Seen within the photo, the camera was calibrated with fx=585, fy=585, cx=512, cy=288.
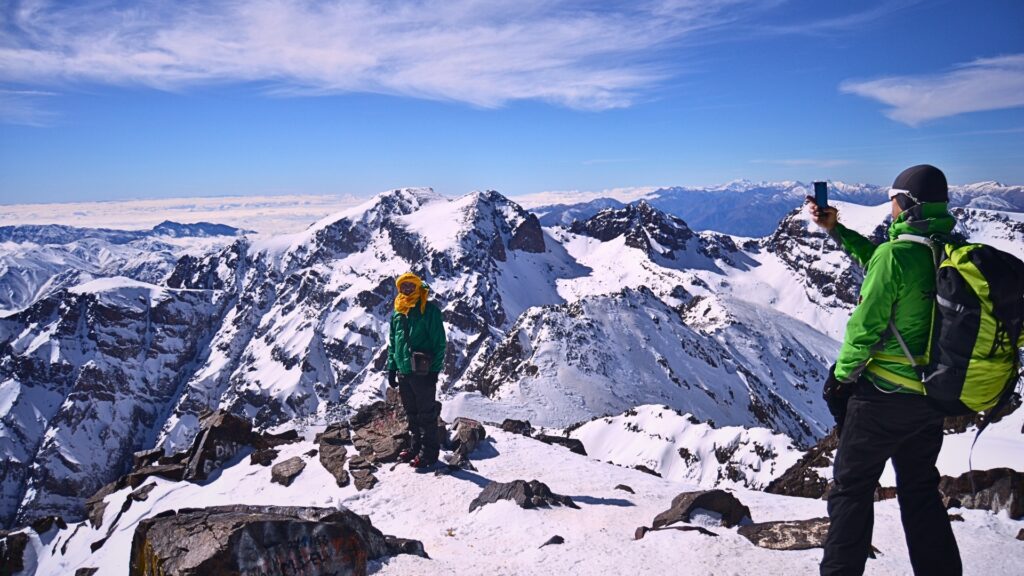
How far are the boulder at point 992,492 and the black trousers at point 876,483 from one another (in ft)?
11.4

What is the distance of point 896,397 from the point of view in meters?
5.05

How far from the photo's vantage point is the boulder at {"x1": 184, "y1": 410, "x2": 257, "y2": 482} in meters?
15.6

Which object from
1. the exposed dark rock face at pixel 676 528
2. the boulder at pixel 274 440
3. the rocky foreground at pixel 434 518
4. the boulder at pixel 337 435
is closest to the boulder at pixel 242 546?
the rocky foreground at pixel 434 518

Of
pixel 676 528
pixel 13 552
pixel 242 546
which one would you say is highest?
pixel 242 546

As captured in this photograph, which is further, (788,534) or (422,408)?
(422,408)

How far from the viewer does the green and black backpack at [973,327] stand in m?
4.55

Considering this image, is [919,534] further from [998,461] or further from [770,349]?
[770,349]

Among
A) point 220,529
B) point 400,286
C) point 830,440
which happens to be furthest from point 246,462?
point 830,440

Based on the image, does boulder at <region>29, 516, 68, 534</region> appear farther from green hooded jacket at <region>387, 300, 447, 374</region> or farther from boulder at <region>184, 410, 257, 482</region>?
green hooded jacket at <region>387, 300, 447, 374</region>

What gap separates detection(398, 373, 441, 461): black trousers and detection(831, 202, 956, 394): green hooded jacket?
9141mm

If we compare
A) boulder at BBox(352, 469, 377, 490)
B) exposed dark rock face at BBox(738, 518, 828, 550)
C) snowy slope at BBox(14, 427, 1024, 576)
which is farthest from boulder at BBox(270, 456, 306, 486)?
exposed dark rock face at BBox(738, 518, 828, 550)

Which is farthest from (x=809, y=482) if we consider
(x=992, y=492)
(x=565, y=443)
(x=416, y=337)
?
(x=416, y=337)

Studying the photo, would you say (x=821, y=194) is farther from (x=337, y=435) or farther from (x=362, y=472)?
(x=337, y=435)

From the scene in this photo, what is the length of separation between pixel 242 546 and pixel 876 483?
6445mm
